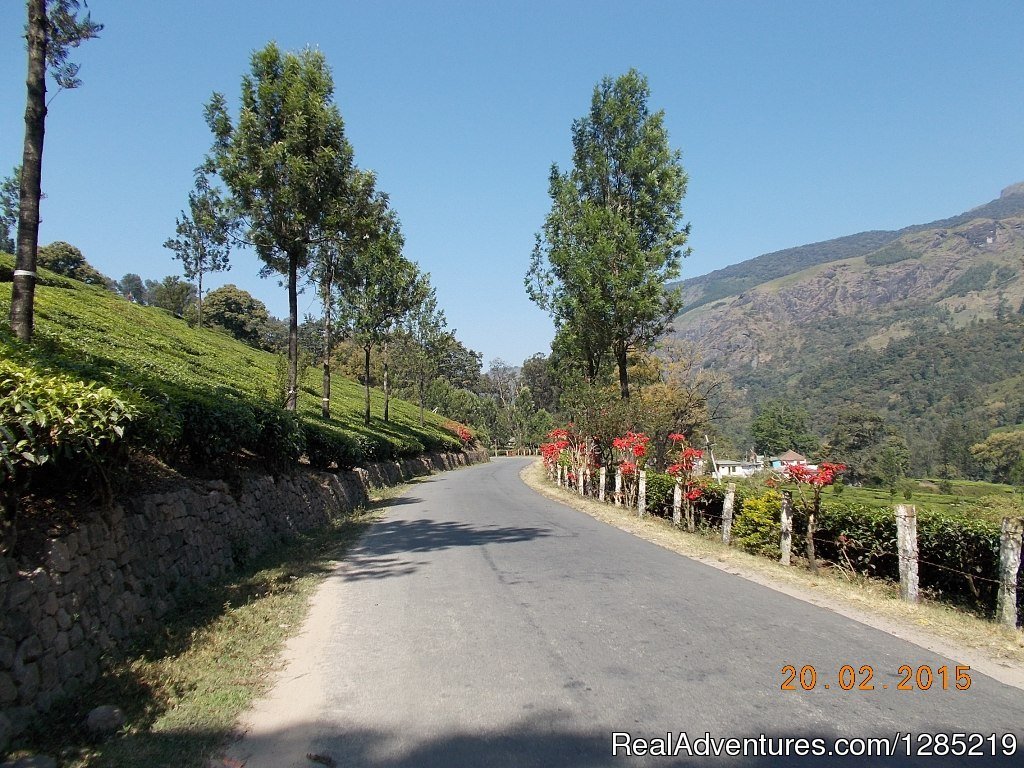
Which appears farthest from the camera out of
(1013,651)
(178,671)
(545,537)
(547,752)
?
(545,537)

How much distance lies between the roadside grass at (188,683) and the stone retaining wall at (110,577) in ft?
0.56

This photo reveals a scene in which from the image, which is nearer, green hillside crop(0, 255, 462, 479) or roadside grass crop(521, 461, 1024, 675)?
roadside grass crop(521, 461, 1024, 675)

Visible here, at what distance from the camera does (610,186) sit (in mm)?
22578

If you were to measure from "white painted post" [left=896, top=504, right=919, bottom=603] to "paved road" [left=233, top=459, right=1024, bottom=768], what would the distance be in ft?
5.26

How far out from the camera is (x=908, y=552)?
738 cm

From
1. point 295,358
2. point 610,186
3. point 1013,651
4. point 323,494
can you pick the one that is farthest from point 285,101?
point 1013,651

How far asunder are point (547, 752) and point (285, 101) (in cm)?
1593

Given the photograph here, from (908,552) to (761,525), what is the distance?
379cm

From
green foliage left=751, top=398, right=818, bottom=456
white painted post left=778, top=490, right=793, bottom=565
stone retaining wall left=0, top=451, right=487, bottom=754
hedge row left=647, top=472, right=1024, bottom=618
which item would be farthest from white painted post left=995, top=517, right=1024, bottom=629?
green foliage left=751, top=398, right=818, bottom=456

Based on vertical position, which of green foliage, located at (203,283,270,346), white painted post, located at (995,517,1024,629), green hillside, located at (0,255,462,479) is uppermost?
green foliage, located at (203,283,270,346)

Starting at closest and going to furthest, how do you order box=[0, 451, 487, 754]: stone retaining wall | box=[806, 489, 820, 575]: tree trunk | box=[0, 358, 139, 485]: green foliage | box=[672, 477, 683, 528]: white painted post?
box=[0, 451, 487, 754]: stone retaining wall → box=[0, 358, 139, 485]: green foliage → box=[806, 489, 820, 575]: tree trunk → box=[672, 477, 683, 528]: white painted post

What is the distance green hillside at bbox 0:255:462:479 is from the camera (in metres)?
5.58

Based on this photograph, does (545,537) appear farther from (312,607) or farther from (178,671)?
(178,671)

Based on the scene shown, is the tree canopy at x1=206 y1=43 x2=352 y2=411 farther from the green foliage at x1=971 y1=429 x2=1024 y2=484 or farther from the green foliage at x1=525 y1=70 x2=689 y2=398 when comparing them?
the green foliage at x1=971 y1=429 x2=1024 y2=484
